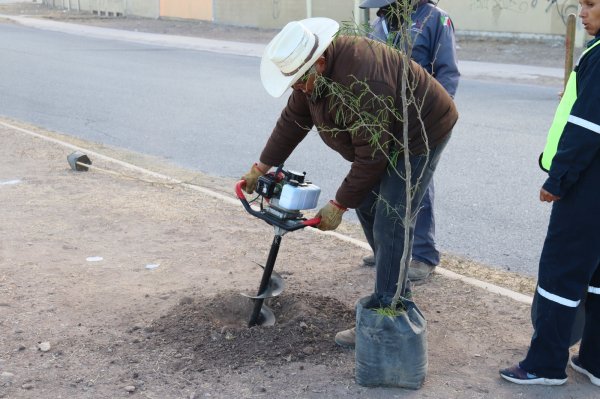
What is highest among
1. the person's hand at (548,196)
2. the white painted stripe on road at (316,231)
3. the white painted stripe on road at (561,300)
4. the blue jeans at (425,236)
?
the person's hand at (548,196)

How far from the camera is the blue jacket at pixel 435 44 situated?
5.16m

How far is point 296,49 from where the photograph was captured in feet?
12.2

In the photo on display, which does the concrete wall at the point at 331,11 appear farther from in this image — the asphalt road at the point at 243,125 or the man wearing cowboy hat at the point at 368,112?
the man wearing cowboy hat at the point at 368,112

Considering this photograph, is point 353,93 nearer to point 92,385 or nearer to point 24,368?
point 92,385

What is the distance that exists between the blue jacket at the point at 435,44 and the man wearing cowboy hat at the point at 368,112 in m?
1.10

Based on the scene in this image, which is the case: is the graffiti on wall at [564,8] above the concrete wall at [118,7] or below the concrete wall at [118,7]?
above

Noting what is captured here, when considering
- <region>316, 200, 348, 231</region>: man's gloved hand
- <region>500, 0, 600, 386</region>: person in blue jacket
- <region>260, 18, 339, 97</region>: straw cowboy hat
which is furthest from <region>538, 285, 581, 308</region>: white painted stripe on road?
<region>260, 18, 339, 97</region>: straw cowboy hat

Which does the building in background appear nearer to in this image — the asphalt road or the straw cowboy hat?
the asphalt road

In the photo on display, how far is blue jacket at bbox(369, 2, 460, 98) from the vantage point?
5164mm

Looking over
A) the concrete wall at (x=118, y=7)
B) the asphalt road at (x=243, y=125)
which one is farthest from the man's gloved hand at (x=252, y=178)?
the concrete wall at (x=118, y=7)

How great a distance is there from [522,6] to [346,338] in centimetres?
1946

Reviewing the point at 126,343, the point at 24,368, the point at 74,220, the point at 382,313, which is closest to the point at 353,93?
the point at 382,313

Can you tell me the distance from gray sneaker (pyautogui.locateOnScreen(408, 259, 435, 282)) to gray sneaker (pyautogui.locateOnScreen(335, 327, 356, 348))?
1.01 m

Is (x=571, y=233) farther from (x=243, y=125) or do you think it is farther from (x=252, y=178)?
(x=243, y=125)
